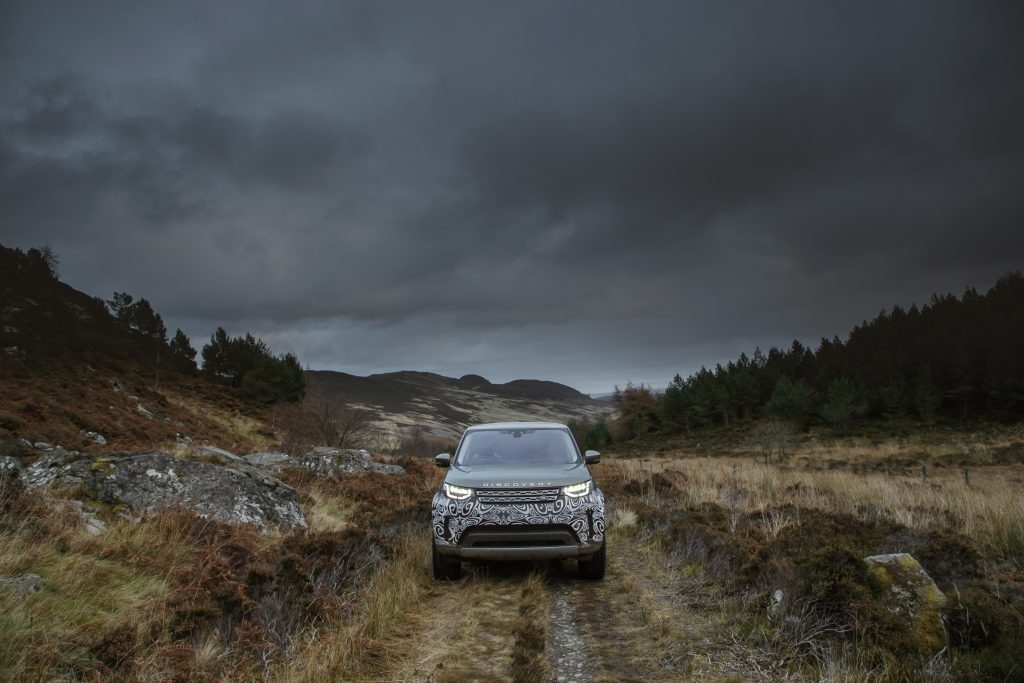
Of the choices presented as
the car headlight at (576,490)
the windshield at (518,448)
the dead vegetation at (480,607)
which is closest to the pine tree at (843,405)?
the dead vegetation at (480,607)

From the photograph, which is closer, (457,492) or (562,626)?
(562,626)

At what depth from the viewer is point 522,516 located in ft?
19.9

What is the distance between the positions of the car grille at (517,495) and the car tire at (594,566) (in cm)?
98

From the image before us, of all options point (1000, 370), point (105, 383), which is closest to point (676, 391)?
point (1000, 370)

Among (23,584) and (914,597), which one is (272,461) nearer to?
(23,584)

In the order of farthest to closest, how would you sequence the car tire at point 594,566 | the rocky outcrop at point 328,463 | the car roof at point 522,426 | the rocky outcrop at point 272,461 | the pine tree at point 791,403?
1. the pine tree at point 791,403
2. the rocky outcrop at point 328,463
3. the rocky outcrop at point 272,461
4. the car roof at point 522,426
5. the car tire at point 594,566

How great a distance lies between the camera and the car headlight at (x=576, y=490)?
6.23m

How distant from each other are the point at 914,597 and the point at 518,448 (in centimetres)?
483

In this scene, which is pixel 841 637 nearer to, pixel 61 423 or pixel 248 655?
pixel 248 655

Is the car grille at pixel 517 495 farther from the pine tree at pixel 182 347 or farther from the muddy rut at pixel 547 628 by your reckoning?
the pine tree at pixel 182 347

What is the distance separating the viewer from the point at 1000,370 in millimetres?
57406

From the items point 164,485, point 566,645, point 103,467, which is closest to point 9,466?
point 103,467

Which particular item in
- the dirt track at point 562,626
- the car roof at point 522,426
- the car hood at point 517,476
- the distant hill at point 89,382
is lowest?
the dirt track at point 562,626

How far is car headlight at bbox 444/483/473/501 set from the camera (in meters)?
6.24
